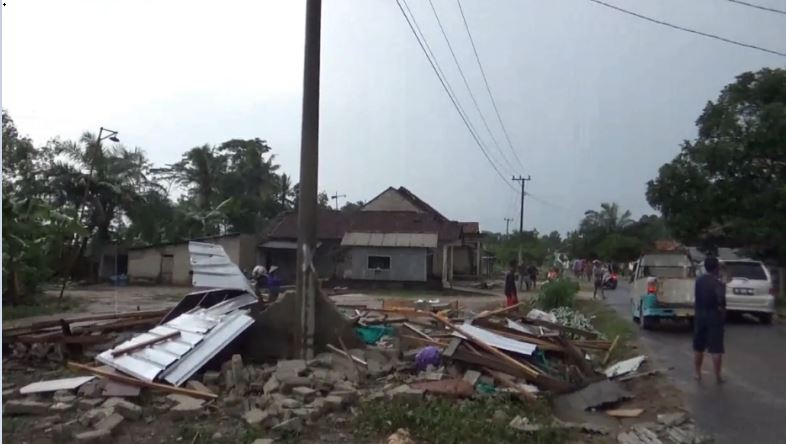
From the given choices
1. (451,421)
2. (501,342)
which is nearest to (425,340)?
(501,342)

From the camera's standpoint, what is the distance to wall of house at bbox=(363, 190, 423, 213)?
49562 millimetres

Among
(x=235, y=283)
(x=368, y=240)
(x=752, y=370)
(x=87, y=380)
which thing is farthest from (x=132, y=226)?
(x=752, y=370)

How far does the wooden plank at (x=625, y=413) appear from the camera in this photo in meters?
8.29

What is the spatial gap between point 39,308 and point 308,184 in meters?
16.6

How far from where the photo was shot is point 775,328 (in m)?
16.3

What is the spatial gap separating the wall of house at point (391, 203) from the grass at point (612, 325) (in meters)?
27.0

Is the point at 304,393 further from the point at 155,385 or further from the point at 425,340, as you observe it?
the point at 425,340

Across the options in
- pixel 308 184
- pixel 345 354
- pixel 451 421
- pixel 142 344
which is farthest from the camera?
pixel 308 184

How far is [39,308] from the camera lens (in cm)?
2345

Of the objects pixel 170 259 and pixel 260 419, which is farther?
pixel 170 259

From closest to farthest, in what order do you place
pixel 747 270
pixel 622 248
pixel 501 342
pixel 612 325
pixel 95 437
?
pixel 95 437
pixel 501 342
pixel 612 325
pixel 747 270
pixel 622 248

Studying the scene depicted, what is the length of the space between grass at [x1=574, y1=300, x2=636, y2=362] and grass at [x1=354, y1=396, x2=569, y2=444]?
16.6 feet

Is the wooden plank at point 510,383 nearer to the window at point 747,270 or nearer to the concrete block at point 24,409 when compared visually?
the concrete block at point 24,409

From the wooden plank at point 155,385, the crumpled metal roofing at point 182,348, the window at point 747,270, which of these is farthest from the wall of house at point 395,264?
the wooden plank at point 155,385
